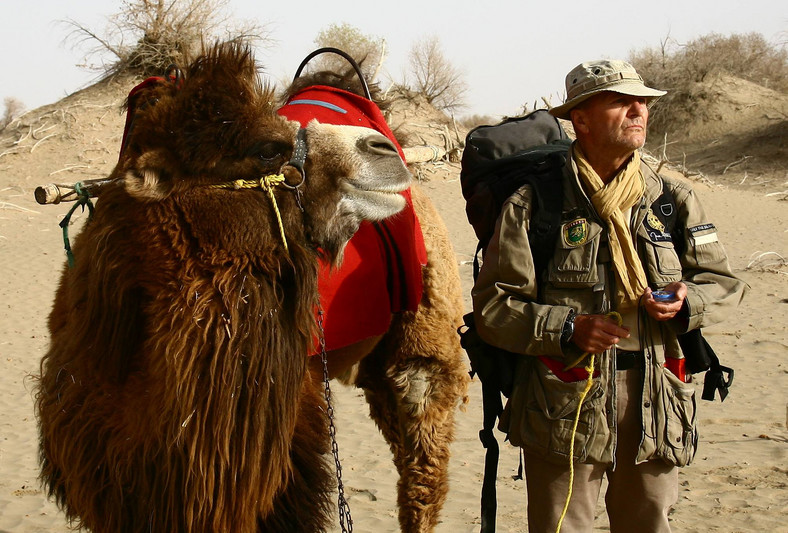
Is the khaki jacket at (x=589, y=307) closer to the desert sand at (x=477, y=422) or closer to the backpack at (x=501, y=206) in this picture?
the backpack at (x=501, y=206)

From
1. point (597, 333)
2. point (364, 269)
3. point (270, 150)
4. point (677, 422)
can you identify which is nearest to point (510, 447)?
point (364, 269)

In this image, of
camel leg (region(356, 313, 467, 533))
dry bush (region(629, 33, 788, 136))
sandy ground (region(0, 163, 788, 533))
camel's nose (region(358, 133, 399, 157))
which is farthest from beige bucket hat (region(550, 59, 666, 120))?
dry bush (region(629, 33, 788, 136))

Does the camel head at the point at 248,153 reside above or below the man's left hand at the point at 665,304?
above

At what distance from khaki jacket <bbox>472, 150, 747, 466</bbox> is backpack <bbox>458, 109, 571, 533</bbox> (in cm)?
5

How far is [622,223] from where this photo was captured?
2797 mm

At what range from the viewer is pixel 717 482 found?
17.4 feet

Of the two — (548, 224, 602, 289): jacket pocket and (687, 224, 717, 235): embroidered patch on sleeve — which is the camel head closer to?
(548, 224, 602, 289): jacket pocket

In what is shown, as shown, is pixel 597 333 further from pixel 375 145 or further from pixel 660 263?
pixel 375 145

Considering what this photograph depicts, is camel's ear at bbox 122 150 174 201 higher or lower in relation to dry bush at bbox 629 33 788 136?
lower

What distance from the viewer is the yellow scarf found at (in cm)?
278

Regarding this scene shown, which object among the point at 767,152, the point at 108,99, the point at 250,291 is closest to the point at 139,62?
the point at 108,99

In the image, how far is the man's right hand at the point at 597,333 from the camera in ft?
8.76

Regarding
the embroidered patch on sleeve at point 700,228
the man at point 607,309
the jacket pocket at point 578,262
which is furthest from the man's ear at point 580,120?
the embroidered patch on sleeve at point 700,228

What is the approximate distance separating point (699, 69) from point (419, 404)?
111 ft
